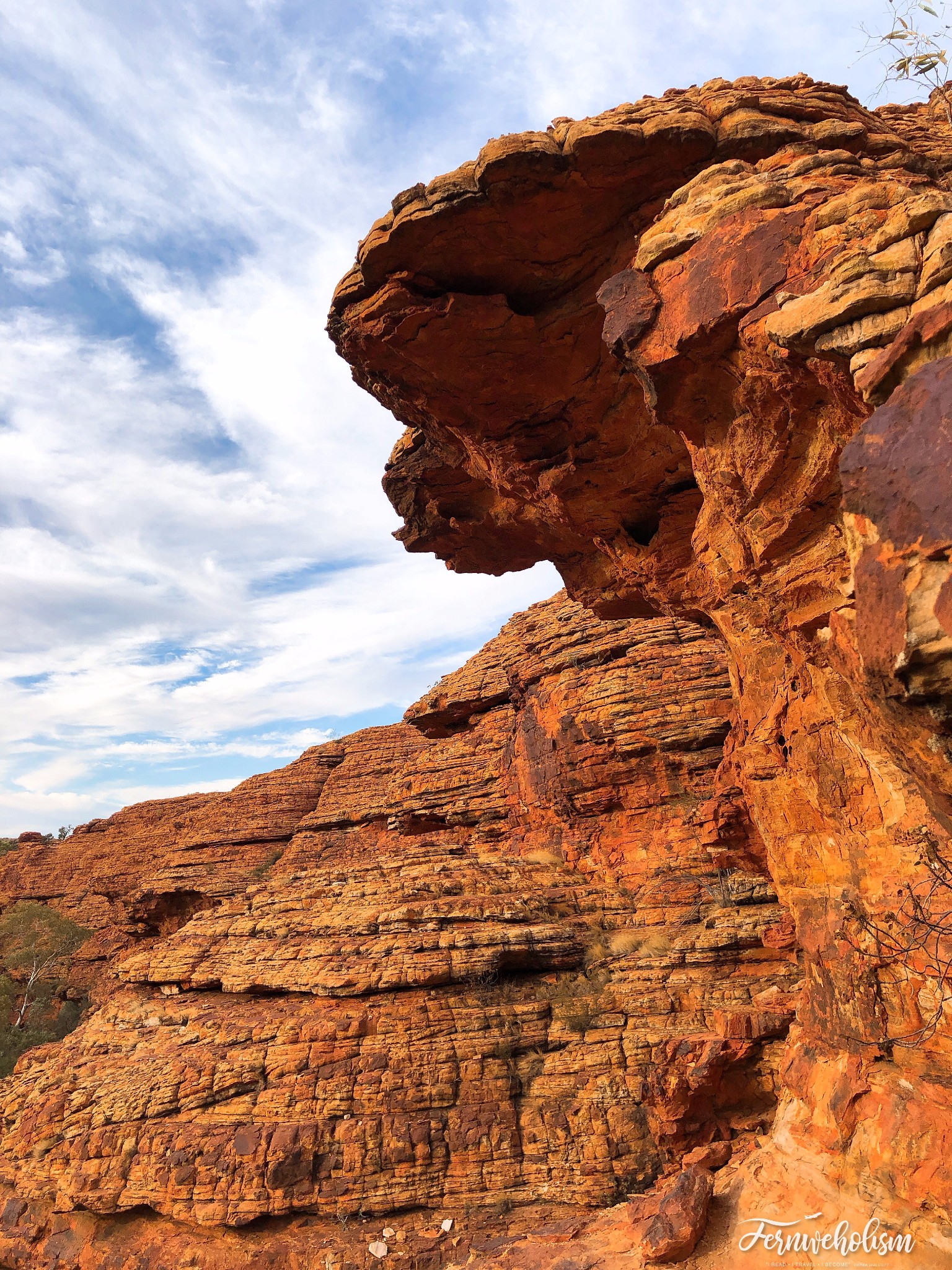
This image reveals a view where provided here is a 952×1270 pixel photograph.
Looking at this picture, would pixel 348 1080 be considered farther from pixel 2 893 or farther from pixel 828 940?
pixel 2 893

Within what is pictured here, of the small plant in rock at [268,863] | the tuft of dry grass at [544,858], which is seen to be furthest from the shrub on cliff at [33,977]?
the tuft of dry grass at [544,858]

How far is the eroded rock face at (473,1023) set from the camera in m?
10.8

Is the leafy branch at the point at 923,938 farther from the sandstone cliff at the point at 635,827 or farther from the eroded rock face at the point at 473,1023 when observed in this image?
the eroded rock face at the point at 473,1023

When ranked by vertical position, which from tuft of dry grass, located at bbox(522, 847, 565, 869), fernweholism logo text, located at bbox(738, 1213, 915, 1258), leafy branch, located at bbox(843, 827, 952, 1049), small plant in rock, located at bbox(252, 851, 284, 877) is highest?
small plant in rock, located at bbox(252, 851, 284, 877)

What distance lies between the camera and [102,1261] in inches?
429

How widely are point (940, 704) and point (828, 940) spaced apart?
6.35m

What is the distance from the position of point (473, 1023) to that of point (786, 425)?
11.7 m

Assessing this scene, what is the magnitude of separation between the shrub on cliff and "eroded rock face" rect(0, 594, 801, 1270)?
60.8ft

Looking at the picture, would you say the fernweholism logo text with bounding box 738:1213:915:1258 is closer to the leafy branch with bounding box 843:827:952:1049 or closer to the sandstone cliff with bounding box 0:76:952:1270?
the sandstone cliff with bounding box 0:76:952:1270

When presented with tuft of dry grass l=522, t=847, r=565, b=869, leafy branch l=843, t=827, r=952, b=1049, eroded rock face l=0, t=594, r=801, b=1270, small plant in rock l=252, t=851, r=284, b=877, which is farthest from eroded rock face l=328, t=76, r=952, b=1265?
small plant in rock l=252, t=851, r=284, b=877

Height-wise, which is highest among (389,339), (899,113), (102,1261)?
(899,113)

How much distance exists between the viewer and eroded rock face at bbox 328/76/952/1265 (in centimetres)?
365

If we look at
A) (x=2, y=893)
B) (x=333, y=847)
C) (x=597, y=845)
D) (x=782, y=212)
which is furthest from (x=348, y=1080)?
(x=2, y=893)

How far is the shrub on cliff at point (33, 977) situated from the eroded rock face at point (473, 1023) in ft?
60.8
